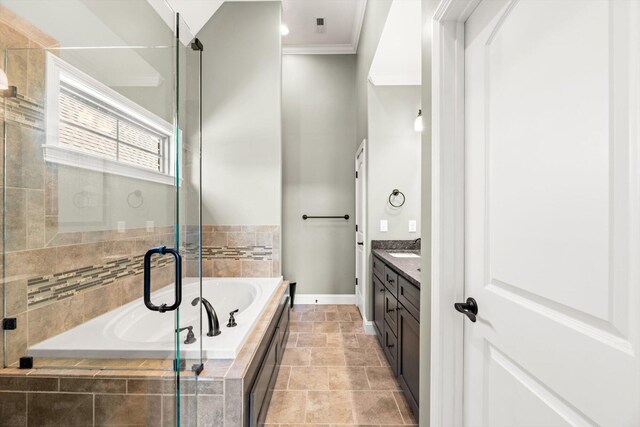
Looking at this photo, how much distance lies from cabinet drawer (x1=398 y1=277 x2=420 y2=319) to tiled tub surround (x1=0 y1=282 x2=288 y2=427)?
972 mm

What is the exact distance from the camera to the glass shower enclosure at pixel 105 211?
46.7 inches

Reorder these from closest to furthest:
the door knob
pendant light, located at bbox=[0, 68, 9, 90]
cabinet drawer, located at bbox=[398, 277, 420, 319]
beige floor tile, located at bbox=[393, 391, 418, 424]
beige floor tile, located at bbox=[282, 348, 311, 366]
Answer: the door knob → pendant light, located at bbox=[0, 68, 9, 90] → cabinet drawer, located at bbox=[398, 277, 420, 319] → beige floor tile, located at bbox=[393, 391, 418, 424] → beige floor tile, located at bbox=[282, 348, 311, 366]

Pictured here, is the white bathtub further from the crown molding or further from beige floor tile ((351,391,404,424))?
the crown molding

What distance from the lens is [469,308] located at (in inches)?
38.5

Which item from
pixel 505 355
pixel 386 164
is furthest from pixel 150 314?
pixel 386 164

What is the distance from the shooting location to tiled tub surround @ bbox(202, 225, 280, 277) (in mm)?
3066

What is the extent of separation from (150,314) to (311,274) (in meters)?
2.54

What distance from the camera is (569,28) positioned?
0.62 m

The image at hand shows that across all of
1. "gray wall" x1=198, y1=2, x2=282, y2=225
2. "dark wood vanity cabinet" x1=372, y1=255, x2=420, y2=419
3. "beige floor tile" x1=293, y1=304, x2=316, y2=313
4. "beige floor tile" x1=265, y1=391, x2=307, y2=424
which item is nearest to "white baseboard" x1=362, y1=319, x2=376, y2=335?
"dark wood vanity cabinet" x1=372, y1=255, x2=420, y2=419

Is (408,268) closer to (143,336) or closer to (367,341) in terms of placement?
(367,341)

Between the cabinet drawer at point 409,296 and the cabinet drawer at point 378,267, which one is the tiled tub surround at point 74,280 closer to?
the cabinet drawer at point 409,296

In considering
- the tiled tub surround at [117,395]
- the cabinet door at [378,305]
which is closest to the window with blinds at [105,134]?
the tiled tub surround at [117,395]

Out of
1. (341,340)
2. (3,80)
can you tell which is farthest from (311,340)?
(3,80)

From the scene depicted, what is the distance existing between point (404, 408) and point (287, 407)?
0.79 meters
